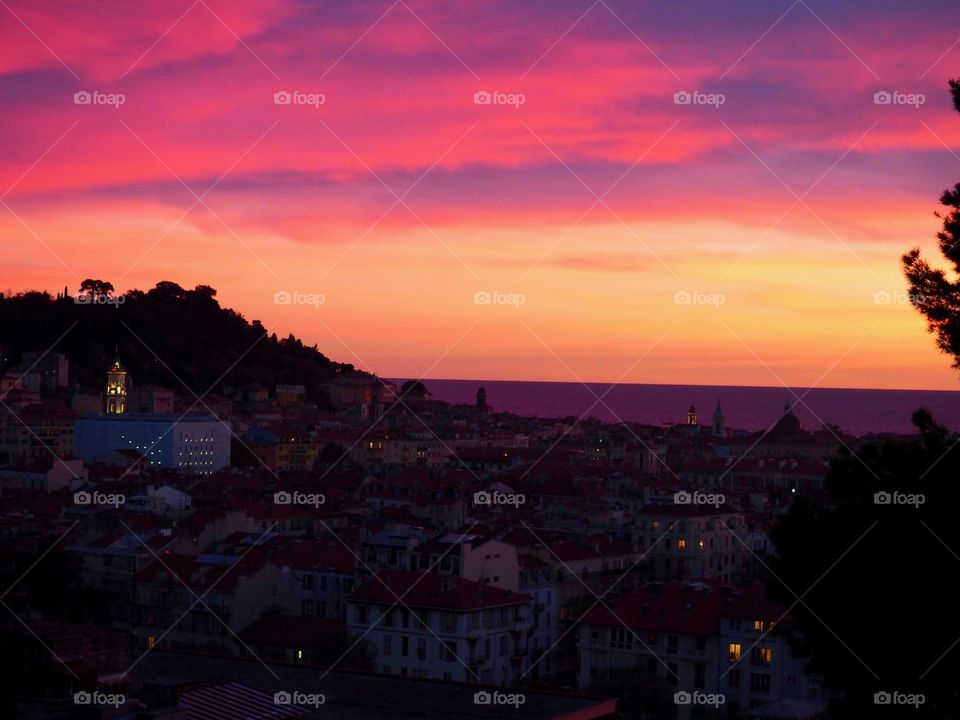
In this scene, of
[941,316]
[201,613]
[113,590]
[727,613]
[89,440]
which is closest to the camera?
[941,316]

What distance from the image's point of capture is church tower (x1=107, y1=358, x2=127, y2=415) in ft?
209

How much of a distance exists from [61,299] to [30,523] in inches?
2371

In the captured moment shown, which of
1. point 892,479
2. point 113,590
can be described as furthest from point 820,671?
point 113,590

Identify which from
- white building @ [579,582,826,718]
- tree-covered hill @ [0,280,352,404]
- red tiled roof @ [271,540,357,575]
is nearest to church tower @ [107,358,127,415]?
tree-covered hill @ [0,280,352,404]

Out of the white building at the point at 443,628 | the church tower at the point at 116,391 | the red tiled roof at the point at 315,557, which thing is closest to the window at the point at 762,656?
the white building at the point at 443,628

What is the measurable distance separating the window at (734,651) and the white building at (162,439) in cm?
3744

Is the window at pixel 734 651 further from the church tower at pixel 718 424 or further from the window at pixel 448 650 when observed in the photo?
the church tower at pixel 718 424

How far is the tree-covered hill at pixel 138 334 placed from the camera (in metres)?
82.0

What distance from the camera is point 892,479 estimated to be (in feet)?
24.3

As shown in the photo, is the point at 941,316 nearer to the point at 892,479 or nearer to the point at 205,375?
the point at 892,479

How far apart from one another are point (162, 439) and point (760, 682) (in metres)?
39.9

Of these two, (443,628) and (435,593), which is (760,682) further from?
(435,593)

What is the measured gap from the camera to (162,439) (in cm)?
5509

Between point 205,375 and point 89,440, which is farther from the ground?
point 205,375
